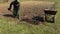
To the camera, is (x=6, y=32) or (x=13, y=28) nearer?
(x=6, y=32)

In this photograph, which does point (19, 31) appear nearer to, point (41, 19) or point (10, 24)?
point (10, 24)

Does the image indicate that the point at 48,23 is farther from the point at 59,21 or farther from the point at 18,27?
the point at 18,27

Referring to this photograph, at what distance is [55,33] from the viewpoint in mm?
11164

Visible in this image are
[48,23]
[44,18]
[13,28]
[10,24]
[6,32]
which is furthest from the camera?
[44,18]

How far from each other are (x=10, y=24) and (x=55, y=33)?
217 cm

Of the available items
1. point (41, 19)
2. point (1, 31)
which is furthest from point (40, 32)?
point (41, 19)

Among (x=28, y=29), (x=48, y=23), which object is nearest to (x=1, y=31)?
(x=28, y=29)

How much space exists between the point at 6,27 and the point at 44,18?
13.8 feet

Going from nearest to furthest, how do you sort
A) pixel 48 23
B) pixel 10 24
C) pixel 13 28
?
pixel 13 28
pixel 10 24
pixel 48 23

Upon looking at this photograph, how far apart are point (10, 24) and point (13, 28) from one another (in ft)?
2.37

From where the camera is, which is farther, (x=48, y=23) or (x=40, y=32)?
(x=48, y=23)

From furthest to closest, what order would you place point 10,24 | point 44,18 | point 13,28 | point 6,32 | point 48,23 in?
point 44,18 → point 48,23 → point 10,24 → point 13,28 → point 6,32

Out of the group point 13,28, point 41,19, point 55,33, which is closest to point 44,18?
point 41,19

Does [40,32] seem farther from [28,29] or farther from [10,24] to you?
Answer: [10,24]
